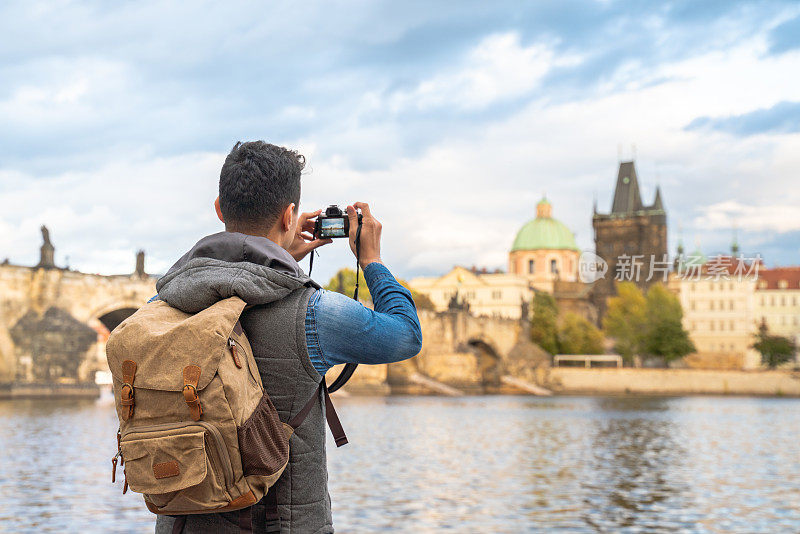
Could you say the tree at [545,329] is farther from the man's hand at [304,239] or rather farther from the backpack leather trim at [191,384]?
the backpack leather trim at [191,384]

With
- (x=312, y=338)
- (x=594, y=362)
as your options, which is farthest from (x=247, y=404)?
(x=594, y=362)

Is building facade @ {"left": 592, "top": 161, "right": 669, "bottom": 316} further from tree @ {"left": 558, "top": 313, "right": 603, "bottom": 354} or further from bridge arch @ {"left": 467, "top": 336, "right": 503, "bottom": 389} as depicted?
bridge arch @ {"left": 467, "top": 336, "right": 503, "bottom": 389}

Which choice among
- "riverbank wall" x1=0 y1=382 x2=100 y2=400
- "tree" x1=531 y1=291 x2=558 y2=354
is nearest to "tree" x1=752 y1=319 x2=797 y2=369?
"tree" x1=531 y1=291 x2=558 y2=354

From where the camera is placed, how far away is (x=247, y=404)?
229cm

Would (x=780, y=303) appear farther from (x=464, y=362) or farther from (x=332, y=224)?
(x=332, y=224)

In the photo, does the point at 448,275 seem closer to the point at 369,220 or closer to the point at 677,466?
the point at 677,466

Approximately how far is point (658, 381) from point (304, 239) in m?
70.8

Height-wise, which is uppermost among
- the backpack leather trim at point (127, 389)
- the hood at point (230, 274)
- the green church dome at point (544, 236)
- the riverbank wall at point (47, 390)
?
the green church dome at point (544, 236)

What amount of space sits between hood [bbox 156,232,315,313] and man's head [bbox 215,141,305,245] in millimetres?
65

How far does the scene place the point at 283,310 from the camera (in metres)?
2.43

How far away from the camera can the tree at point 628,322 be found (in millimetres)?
78375

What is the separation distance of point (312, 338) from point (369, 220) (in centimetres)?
43

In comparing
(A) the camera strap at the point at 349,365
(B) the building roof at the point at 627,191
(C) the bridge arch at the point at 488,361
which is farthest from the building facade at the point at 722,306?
(A) the camera strap at the point at 349,365

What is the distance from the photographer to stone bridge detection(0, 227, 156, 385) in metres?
42.8
